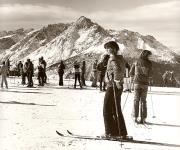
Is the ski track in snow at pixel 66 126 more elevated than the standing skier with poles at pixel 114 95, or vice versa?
the standing skier with poles at pixel 114 95

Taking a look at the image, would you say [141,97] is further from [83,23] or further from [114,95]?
[83,23]

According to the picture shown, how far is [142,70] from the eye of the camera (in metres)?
13.2

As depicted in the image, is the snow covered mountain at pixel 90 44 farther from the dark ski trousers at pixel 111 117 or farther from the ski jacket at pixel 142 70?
the dark ski trousers at pixel 111 117

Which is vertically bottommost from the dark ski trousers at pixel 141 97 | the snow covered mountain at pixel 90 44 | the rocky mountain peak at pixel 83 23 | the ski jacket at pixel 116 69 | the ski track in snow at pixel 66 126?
the ski track in snow at pixel 66 126

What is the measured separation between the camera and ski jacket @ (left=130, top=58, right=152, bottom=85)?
43.2 feet

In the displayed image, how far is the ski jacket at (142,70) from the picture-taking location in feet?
43.2

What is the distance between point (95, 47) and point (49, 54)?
10670 mm

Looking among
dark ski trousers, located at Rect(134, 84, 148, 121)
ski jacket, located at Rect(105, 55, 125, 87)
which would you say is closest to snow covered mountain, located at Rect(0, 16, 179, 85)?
dark ski trousers, located at Rect(134, 84, 148, 121)

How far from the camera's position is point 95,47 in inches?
2660

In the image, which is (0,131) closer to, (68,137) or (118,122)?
(68,137)

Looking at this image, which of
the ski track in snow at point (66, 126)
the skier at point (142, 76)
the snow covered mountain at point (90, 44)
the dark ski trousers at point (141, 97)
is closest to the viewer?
the ski track in snow at point (66, 126)

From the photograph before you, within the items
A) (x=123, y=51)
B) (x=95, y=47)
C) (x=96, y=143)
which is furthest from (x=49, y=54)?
(x=96, y=143)

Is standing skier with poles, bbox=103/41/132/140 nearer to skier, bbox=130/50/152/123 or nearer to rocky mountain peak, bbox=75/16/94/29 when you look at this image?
skier, bbox=130/50/152/123

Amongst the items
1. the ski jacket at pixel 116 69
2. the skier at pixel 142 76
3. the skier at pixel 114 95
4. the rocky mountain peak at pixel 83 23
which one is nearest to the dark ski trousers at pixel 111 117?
the skier at pixel 114 95
